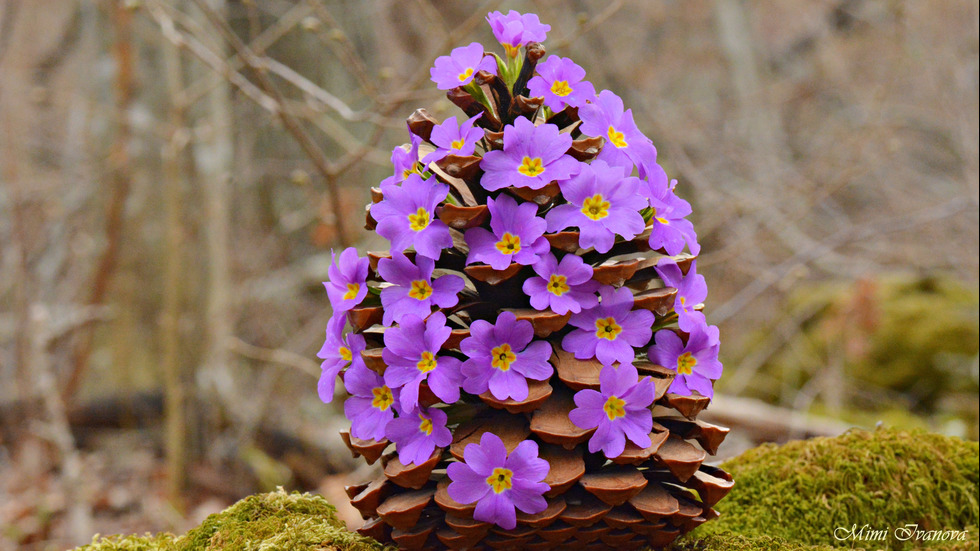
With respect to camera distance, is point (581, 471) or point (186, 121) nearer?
point (581, 471)

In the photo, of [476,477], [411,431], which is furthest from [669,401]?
[411,431]

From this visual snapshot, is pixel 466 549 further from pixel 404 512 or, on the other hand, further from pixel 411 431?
pixel 411 431

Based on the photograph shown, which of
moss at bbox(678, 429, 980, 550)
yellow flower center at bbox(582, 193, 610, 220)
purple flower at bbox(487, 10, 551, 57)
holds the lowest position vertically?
moss at bbox(678, 429, 980, 550)

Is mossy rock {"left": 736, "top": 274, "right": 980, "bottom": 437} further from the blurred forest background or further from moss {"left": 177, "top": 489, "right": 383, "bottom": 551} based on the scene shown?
moss {"left": 177, "top": 489, "right": 383, "bottom": 551}

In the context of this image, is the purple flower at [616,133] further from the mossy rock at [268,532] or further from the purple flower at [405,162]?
the mossy rock at [268,532]

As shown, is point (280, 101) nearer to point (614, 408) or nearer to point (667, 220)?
point (667, 220)

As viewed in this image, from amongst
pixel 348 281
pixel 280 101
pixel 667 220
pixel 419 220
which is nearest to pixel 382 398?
pixel 348 281

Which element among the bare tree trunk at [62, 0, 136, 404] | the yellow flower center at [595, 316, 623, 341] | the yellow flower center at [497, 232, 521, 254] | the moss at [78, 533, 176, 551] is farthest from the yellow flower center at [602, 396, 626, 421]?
the bare tree trunk at [62, 0, 136, 404]
